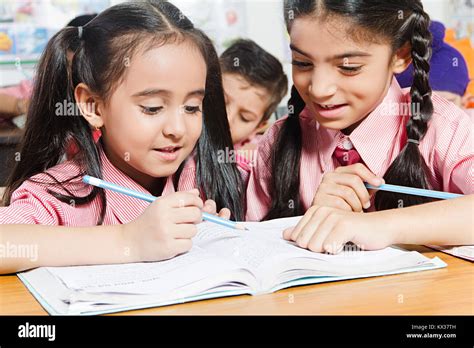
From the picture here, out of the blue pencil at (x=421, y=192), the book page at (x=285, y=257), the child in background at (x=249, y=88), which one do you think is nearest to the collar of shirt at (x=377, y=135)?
the blue pencil at (x=421, y=192)

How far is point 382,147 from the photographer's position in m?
1.31

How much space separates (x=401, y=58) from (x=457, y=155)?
23cm

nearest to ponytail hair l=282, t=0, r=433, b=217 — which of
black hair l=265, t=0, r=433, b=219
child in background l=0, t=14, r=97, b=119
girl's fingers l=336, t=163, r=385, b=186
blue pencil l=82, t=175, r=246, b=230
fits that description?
black hair l=265, t=0, r=433, b=219

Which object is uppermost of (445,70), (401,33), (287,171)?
(445,70)

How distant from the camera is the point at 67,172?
120 centimetres

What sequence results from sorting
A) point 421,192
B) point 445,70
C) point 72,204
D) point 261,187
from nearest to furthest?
1. point 421,192
2. point 72,204
3. point 261,187
4. point 445,70

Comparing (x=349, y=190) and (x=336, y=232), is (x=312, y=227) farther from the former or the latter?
(x=349, y=190)

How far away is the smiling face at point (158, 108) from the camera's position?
114 centimetres

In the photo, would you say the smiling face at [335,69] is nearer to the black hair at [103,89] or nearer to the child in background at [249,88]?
the black hair at [103,89]

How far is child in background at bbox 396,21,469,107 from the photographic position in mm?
1886

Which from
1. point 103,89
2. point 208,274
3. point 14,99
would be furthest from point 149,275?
point 14,99

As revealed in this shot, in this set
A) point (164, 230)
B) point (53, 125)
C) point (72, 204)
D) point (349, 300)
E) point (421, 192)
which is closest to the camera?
point (349, 300)

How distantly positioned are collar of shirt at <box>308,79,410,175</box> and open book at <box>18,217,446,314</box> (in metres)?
0.36
